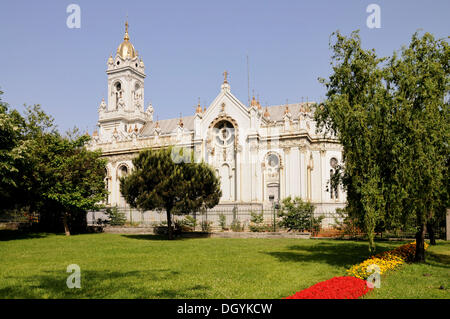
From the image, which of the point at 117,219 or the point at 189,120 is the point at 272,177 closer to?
the point at 117,219

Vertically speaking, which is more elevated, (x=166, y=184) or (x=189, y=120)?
(x=189, y=120)

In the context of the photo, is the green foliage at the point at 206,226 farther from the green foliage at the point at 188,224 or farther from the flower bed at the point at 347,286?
the flower bed at the point at 347,286

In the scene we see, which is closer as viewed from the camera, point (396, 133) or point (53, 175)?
point (396, 133)

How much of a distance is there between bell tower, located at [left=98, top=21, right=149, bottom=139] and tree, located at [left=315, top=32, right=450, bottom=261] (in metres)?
56.6

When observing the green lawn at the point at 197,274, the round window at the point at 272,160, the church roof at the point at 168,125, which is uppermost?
the church roof at the point at 168,125

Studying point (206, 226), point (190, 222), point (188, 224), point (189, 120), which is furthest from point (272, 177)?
point (189, 120)

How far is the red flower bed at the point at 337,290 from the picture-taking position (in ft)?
29.1

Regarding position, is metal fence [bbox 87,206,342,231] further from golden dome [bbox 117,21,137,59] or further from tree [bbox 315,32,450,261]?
golden dome [bbox 117,21,137,59]

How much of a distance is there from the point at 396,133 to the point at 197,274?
29.4 feet

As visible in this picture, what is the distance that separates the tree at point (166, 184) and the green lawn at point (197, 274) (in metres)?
8.14

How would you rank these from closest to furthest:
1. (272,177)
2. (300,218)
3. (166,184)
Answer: (166,184), (300,218), (272,177)

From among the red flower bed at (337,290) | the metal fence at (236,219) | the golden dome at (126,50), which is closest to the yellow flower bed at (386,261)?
Answer: the red flower bed at (337,290)

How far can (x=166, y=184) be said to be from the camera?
90.4 ft
